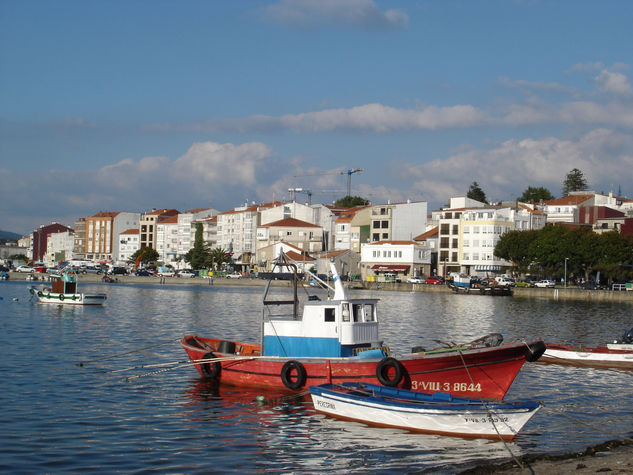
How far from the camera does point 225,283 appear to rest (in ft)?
435

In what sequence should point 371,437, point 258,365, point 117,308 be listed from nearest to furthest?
point 371,437 → point 258,365 → point 117,308

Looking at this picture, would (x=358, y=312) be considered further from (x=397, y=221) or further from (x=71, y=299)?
(x=397, y=221)

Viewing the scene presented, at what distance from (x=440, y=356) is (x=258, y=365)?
646 centimetres

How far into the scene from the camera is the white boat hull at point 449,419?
1880 cm

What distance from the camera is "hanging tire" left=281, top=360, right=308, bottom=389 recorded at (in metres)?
24.1

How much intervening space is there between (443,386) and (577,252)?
292 ft

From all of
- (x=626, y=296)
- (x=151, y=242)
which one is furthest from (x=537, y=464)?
(x=151, y=242)

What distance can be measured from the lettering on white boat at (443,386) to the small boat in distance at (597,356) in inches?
456

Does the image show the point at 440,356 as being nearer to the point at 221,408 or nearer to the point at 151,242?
the point at 221,408

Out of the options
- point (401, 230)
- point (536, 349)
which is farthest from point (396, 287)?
point (536, 349)

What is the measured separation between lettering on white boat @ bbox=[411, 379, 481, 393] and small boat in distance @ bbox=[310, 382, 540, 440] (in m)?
1.83

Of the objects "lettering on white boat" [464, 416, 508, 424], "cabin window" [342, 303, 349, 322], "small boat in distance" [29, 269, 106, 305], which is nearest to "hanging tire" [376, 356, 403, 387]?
"cabin window" [342, 303, 349, 322]

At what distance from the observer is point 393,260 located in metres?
129

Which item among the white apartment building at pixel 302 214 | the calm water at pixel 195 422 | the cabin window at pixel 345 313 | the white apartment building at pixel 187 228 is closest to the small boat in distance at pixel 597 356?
the calm water at pixel 195 422
